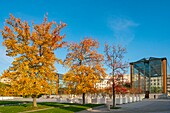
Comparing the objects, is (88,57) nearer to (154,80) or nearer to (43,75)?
(43,75)

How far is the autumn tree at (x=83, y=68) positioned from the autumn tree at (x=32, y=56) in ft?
23.1

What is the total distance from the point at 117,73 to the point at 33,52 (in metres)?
10.5

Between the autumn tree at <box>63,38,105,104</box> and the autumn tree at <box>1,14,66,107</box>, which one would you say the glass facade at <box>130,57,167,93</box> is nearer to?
the autumn tree at <box>63,38,105,104</box>

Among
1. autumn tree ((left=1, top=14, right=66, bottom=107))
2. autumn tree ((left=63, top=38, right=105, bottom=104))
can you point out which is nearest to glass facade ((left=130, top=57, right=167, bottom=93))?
autumn tree ((left=63, top=38, right=105, bottom=104))

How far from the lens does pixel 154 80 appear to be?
8706 cm

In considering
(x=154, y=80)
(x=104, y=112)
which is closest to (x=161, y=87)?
(x=154, y=80)

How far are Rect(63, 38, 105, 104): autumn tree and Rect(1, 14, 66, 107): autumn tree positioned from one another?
7043mm

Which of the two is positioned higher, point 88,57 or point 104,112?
point 88,57

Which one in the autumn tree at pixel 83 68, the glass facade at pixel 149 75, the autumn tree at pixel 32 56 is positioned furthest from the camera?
the glass facade at pixel 149 75

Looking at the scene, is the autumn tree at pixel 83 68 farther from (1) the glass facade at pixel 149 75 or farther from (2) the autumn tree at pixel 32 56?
(1) the glass facade at pixel 149 75

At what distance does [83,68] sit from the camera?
102 feet

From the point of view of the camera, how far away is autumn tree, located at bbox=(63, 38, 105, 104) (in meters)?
30.9

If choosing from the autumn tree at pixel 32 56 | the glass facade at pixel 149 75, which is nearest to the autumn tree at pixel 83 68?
the autumn tree at pixel 32 56

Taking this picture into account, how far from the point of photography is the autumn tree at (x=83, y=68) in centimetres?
3092
